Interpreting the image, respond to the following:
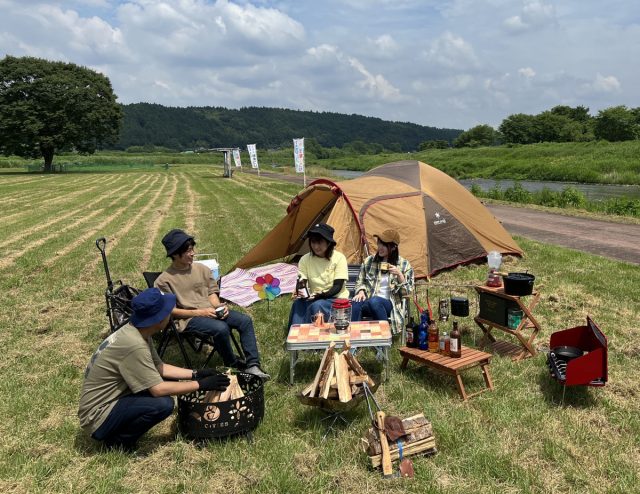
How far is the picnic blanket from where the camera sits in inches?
261

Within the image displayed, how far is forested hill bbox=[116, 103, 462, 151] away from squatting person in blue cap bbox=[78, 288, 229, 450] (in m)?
131

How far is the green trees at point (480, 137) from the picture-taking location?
95.5 metres

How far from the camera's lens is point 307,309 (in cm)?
480

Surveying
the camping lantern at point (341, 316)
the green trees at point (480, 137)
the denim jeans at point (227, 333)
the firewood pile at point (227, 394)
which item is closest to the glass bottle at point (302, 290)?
the denim jeans at point (227, 333)

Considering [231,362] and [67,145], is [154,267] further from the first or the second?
[67,145]

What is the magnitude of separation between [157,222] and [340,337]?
11.3m

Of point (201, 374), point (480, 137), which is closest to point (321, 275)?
point (201, 374)

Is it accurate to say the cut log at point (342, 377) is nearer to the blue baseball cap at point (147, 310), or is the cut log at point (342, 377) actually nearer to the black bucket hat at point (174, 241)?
the blue baseball cap at point (147, 310)

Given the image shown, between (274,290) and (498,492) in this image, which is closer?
(498,492)

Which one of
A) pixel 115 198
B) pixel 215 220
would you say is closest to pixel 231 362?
pixel 215 220

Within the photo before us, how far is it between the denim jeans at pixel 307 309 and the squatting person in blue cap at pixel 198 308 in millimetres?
531

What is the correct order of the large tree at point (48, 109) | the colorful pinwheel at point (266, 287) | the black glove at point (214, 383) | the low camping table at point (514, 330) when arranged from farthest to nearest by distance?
the large tree at point (48, 109), the colorful pinwheel at point (266, 287), the low camping table at point (514, 330), the black glove at point (214, 383)

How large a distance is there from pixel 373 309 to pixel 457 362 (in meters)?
1.08

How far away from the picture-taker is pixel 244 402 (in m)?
3.23
